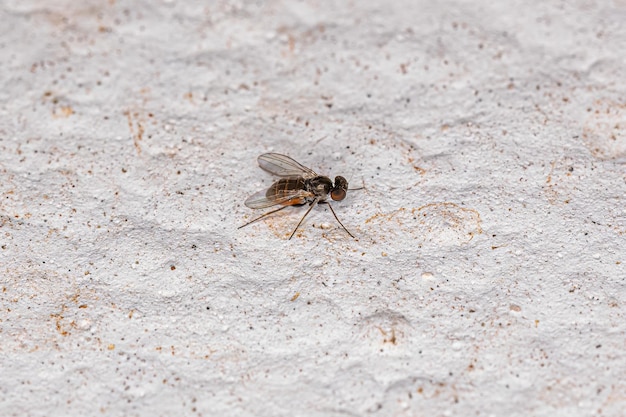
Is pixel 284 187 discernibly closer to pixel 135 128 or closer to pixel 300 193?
pixel 300 193

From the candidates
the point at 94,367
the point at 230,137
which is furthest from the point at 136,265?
the point at 230,137

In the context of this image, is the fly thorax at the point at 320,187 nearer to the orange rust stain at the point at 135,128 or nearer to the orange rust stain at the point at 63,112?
the orange rust stain at the point at 135,128

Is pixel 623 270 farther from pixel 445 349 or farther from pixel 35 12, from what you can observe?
pixel 35 12

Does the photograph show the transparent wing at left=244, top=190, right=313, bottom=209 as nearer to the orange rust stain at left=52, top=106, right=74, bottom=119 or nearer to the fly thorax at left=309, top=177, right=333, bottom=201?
the fly thorax at left=309, top=177, right=333, bottom=201

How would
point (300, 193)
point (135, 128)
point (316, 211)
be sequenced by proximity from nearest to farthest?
1. point (300, 193)
2. point (316, 211)
3. point (135, 128)

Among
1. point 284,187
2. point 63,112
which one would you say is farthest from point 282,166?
point 63,112

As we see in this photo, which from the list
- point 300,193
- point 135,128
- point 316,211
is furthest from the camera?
point 135,128

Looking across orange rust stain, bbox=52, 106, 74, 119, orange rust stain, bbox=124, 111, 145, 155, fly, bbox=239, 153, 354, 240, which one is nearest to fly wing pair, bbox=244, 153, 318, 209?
fly, bbox=239, 153, 354, 240
